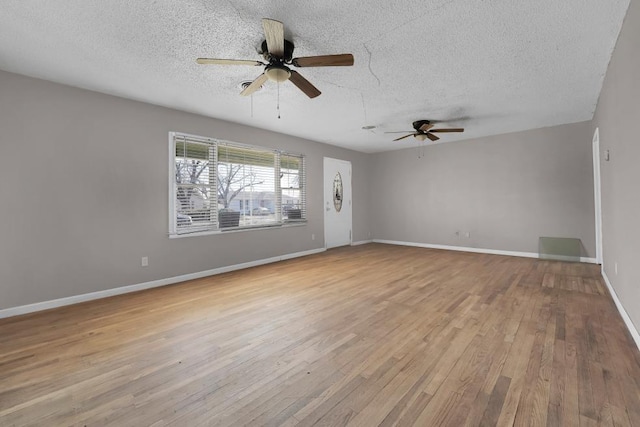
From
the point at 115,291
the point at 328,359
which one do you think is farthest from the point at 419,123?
the point at 115,291

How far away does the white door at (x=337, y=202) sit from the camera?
21.8ft

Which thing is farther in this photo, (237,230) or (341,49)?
(237,230)

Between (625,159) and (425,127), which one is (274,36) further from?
(425,127)

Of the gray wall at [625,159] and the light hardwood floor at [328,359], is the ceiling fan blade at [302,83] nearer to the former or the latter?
the light hardwood floor at [328,359]

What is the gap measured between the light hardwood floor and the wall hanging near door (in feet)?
11.6

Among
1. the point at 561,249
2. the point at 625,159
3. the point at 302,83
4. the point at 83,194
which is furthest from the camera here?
the point at 561,249

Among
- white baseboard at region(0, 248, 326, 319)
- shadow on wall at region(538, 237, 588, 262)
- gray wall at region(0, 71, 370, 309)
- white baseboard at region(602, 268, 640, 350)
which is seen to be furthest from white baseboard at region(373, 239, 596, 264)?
gray wall at region(0, 71, 370, 309)

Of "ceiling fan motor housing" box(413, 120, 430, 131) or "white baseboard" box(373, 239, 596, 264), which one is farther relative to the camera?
"white baseboard" box(373, 239, 596, 264)

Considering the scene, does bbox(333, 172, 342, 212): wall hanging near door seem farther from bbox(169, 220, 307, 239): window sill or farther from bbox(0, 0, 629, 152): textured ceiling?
bbox(0, 0, 629, 152): textured ceiling

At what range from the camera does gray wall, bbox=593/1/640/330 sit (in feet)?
6.58

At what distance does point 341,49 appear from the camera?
8.36 feet

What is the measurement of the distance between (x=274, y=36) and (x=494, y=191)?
567 centimetres

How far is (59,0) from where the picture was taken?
191cm

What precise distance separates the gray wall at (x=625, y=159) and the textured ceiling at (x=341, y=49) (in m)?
0.22
